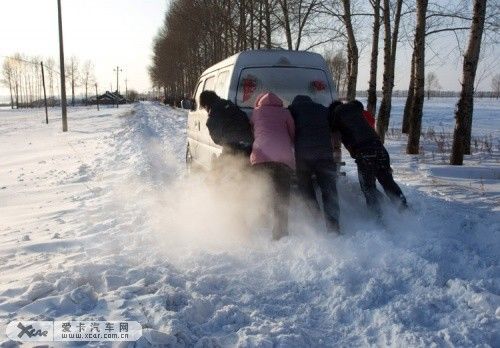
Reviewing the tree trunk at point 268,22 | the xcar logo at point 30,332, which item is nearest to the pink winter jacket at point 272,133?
the xcar logo at point 30,332

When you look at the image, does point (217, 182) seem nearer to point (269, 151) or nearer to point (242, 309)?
point (269, 151)

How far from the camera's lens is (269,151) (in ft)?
15.7

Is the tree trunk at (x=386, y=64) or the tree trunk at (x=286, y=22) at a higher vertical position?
the tree trunk at (x=286, y=22)

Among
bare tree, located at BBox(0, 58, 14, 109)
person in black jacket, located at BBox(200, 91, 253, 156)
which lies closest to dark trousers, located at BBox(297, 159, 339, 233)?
person in black jacket, located at BBox(200, 91, 253, 156)

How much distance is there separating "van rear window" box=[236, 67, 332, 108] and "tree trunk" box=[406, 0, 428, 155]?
5567mm

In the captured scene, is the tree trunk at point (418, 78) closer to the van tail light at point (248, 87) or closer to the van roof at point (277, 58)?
the van roof at point (277, 58)

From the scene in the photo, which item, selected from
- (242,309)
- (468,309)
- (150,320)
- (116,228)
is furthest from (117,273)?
(468,309)

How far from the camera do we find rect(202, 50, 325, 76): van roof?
19.8ft

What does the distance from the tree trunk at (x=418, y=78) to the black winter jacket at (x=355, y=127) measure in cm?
647

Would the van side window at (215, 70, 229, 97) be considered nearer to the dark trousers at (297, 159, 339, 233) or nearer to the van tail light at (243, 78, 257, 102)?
the van tail light at (243, 78, 257, 102)

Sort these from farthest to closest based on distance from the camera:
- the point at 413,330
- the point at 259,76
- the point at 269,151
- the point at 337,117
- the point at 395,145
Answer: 1. the point at 395,145
2. the point at 259,76
3. the point at 337,117
4. the point at 269,151
5. the point at 413,330

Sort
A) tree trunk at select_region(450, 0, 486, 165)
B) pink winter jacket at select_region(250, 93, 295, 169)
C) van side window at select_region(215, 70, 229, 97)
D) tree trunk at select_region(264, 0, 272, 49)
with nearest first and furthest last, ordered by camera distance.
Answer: pink winter jacket at select_region(250, 93, 295, 169) < van side window at select_region(215, 70, 229, 97) < tree trunk at select_region(450, 0, 486, 165) < tree trunk at select_region(264, 0, 272, 49)

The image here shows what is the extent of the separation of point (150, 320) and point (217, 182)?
8.63 ft

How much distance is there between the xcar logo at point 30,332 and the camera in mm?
2814
